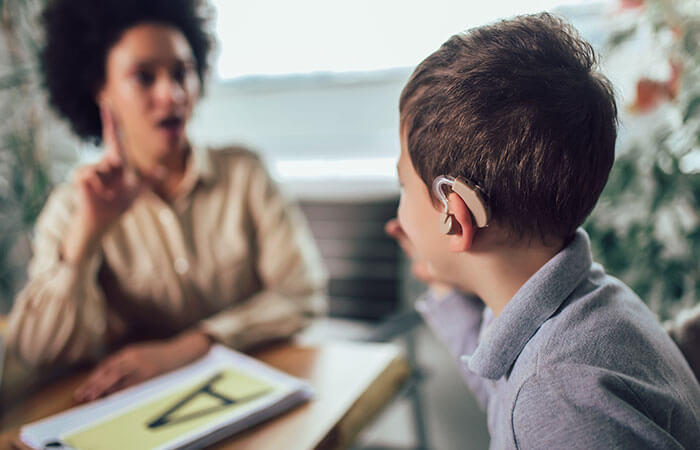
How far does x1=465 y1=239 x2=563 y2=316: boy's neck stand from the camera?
581 mm

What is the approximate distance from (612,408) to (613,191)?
35.3 inches

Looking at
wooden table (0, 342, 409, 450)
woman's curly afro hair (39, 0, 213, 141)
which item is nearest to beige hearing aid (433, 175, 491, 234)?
wooden table (0, 342, 409, 450)

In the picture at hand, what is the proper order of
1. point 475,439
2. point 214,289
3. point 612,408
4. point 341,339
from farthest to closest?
point 475,439 < point 341,339 < point 214,289 < point 612,408

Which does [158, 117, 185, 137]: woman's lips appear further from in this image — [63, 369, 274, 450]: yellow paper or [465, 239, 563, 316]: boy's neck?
[465, 239, 563, 316]: boy's neck

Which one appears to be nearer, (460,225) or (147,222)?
(460,225)

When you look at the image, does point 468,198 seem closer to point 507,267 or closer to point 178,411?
point 507,267

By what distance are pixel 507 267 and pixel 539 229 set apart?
5cm

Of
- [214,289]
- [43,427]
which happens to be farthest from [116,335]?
[43,427]

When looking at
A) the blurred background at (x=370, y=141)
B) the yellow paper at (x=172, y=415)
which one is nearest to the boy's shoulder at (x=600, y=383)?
the yellow paper at (x=172, y=415)

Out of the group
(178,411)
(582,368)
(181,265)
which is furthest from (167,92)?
(582,368)

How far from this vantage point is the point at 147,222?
1.22 metres

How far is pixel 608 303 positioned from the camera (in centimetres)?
53

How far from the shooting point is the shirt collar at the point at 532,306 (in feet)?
1.78

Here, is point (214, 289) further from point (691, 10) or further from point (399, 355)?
point (691, 10)
